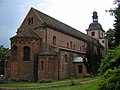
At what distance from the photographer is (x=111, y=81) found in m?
13.6

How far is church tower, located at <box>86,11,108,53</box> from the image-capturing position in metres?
67.9

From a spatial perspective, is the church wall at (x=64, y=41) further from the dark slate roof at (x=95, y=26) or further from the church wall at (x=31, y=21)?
the dark slate roof at (x=95, y=26)

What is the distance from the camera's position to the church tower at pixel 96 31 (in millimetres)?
67863

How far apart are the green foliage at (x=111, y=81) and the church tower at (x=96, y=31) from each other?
54.2 metres

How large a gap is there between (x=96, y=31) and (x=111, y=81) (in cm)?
5546

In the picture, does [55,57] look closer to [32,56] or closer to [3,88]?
[32,56]

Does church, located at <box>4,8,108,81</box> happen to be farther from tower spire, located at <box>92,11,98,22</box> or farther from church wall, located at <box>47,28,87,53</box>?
tower spire, located at <box>92,11,98,22</box>

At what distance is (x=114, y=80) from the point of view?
536 inches

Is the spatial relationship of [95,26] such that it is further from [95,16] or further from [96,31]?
[95,16]

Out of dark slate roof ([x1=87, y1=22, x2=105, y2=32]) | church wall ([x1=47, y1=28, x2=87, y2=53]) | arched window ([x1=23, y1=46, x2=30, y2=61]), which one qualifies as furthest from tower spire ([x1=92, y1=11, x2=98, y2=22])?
arched window ([x1=23, y1=46, x2=30, y2=61])

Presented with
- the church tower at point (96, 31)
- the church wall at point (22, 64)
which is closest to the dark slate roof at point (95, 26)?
the church tower at point (96, 31)

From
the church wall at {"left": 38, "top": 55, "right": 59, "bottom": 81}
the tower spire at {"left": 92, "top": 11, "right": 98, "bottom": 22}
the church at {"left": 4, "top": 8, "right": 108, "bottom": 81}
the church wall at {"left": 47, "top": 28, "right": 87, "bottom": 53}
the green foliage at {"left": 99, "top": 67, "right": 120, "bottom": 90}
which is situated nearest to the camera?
the green foliage at {"left": 99, "top": 67, "right": 120, "bottom": 90}

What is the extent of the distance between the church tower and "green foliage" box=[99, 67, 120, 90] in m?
54.2

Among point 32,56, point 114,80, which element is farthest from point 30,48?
point 114,80
